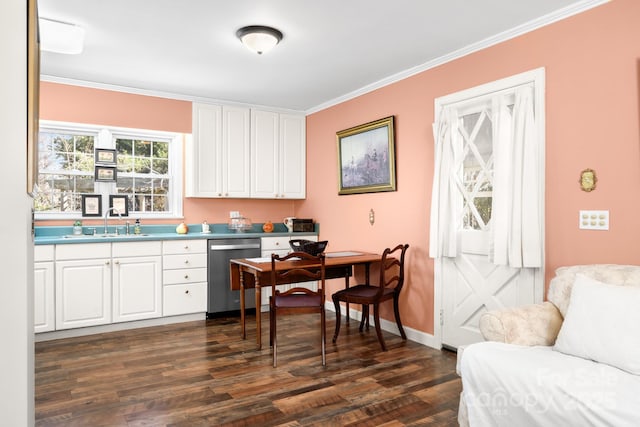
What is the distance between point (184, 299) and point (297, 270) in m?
1.76

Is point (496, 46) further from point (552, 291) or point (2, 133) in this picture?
point (2, 133)

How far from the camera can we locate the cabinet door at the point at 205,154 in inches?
195

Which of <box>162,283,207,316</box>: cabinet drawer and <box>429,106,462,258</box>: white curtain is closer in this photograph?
<box>429,106,462,258</box>: white curtain

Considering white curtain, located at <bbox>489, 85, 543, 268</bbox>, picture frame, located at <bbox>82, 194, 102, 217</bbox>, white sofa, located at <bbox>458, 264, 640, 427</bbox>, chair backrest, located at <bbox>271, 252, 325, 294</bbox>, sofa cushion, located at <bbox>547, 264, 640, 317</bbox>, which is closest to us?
white sofa, located at <bbox>458, 264, 640, 427</bbox>

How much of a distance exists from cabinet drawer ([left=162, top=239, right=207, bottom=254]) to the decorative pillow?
3578 millimetres

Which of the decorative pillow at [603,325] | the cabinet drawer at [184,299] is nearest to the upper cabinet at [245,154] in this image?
the cabinet drawer at [184,299]

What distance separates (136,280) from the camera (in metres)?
4.33

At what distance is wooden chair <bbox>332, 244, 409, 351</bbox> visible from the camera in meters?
3.64

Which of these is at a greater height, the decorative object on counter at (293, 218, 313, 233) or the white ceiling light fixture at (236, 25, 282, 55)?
the white ceiling light fixture at (236, 25, 282, 55)

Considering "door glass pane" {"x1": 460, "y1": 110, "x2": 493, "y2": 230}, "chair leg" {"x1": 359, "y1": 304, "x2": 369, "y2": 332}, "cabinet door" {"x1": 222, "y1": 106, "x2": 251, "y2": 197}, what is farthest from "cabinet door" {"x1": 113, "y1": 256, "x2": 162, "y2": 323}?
"door glass pane" {"x1": 460, "y1": 110, "x2": 493, "y2": 230}

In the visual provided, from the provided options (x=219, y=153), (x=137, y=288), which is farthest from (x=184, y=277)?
(x=219, y=153)

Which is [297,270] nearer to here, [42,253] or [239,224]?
[239,224]

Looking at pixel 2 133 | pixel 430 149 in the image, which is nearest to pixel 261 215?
pixel 430 149

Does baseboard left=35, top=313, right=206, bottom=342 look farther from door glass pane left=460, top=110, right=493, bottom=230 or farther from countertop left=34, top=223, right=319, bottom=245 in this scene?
door glass pane left=460, top=110, right=493, bottom=230
